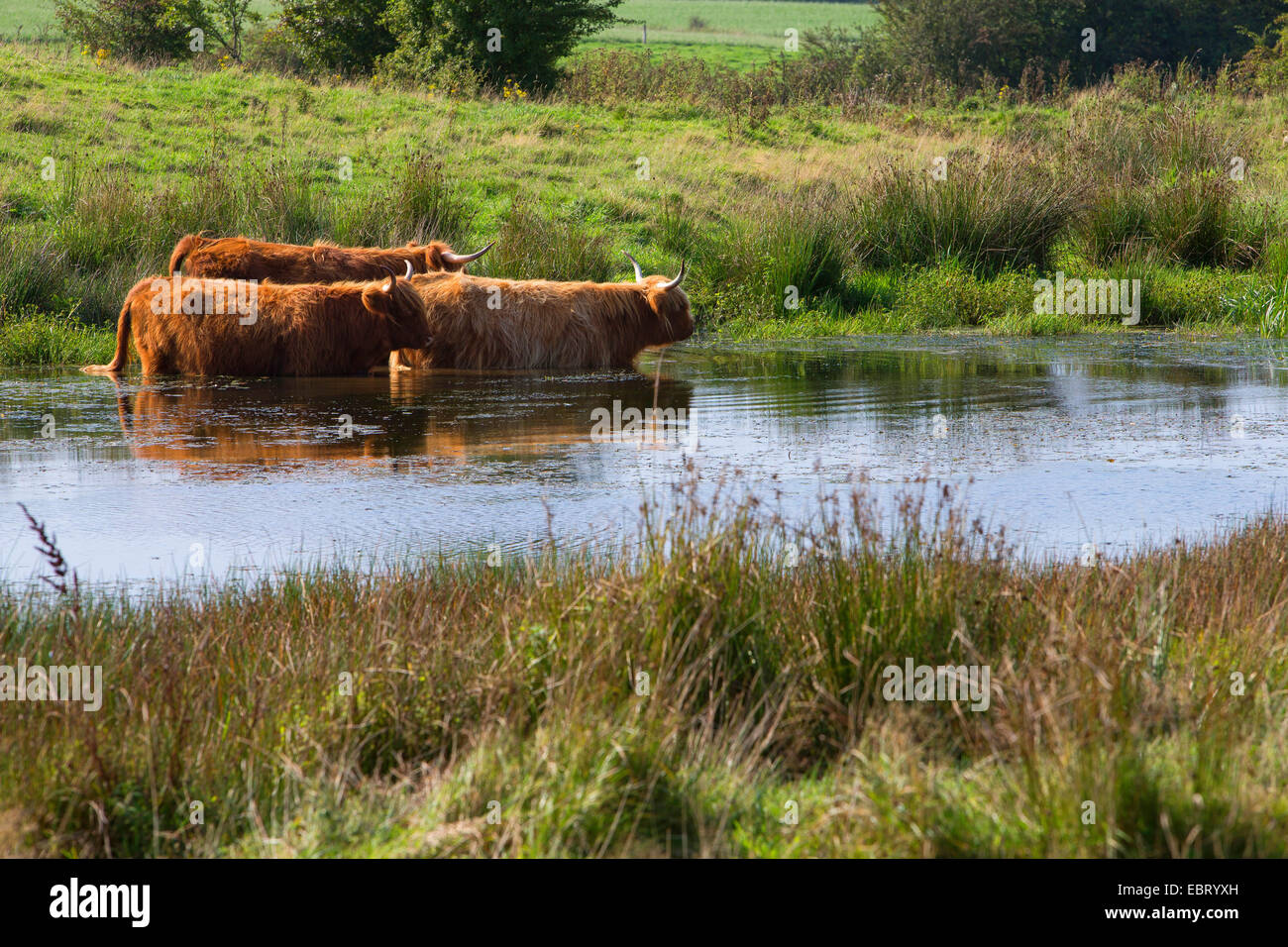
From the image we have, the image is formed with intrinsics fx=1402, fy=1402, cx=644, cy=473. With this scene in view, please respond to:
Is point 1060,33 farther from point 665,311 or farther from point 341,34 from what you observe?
point 665,311

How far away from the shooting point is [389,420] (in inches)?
312

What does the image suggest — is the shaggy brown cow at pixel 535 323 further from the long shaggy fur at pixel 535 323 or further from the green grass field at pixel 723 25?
the green grass field at pixel 723 25

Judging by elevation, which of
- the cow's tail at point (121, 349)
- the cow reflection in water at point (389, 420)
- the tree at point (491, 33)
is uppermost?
the tree at point (491, 33)

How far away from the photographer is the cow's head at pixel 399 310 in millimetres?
9555

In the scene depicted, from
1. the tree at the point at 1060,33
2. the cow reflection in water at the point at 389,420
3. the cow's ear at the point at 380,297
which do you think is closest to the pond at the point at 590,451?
the cow reflection in water at the point at 389,420

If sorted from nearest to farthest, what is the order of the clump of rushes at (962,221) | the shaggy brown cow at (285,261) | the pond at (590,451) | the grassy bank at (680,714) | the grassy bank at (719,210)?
the grassy bank at (680,714) < the pond at (590,451) < the shaggy brown cow at (285,261) < the grassy bank at (719,210) < the clump of rushes at (962,221)

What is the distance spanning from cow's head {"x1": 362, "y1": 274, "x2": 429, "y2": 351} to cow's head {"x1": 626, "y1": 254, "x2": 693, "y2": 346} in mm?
1775

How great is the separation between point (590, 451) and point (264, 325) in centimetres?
359

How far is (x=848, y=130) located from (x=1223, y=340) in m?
14.0

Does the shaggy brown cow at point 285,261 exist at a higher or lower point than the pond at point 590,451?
higher

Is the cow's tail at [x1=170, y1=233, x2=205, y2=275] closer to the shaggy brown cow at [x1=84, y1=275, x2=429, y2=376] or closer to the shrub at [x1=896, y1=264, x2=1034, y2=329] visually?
the shaggy brown cow at [x1=84, y1=275, x2=429, y2=376]

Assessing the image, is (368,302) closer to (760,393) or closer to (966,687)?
(760,393)

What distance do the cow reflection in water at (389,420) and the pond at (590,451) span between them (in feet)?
0.10

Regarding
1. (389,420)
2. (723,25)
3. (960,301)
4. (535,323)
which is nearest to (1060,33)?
(960,301)
